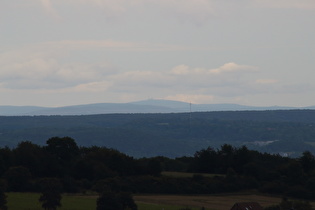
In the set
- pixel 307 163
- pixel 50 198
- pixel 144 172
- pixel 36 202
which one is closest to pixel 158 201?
pixel 36 202

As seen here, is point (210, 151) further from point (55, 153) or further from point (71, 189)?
point (71, 189)

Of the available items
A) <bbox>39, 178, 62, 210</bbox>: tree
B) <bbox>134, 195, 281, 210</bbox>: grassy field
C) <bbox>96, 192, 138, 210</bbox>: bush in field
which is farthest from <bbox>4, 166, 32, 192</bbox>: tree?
<bbox>96, 192, 138, 210</bbox>: bush in field

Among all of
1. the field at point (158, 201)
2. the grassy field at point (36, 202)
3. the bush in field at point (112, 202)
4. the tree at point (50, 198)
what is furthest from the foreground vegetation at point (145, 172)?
the tree at point (50, 198)

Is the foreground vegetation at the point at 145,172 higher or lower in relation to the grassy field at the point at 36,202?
higher

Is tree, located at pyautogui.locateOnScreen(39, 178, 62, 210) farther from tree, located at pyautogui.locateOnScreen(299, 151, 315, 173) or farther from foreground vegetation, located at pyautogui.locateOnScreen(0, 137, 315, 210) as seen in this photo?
tree, located at pyautogui.locateOnScreen(299, 151, 315, 173)

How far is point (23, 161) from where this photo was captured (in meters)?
170

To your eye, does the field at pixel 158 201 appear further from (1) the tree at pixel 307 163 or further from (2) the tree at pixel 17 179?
(1) the tree at pixel 307 163

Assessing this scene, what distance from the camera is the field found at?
12044cm

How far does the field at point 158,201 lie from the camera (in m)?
120

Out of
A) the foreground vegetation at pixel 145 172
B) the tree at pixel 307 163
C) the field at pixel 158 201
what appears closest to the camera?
the field at pixel 158 201

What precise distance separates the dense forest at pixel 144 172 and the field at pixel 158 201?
6.45 m

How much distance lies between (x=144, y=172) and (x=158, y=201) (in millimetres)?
39002

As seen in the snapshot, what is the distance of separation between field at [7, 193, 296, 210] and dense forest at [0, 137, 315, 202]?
6454 millimetres

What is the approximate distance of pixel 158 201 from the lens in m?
134
